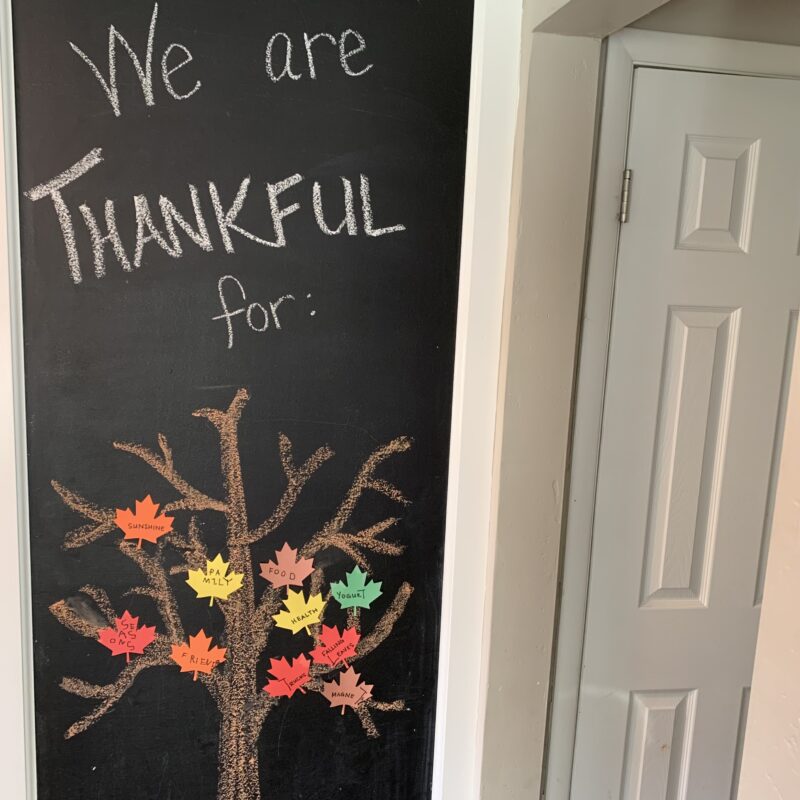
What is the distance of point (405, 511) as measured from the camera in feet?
4.42

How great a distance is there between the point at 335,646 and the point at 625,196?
41.3 inches

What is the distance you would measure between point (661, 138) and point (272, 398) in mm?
899

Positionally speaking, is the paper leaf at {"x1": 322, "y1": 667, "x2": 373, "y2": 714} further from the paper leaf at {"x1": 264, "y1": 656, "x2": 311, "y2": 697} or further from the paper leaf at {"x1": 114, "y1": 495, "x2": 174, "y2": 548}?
the paper leaf at {"x1": 114, "y1": 495, "x2": 174, "y2": 548}

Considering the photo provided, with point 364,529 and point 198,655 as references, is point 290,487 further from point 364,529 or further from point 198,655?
point 198,655

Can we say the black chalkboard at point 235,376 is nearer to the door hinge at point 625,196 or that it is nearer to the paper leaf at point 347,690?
the paper leaf at point 347,690

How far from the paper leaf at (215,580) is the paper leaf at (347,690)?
0.91 ft

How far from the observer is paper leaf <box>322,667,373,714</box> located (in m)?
1.37

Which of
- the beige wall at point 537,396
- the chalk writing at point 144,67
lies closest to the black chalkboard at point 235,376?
the chalk writing at point 144,67

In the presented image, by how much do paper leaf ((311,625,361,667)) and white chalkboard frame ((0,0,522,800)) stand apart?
185mm

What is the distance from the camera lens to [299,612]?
4.39 ft

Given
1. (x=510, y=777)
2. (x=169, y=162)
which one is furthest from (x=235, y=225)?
(x=510, y=777)

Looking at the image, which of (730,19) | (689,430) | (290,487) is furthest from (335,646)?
(730,19)

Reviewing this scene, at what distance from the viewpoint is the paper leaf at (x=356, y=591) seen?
4.41ft

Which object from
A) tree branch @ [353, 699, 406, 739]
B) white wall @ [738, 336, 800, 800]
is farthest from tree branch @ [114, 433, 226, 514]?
white wall @ [738, 336, 800, 800]
